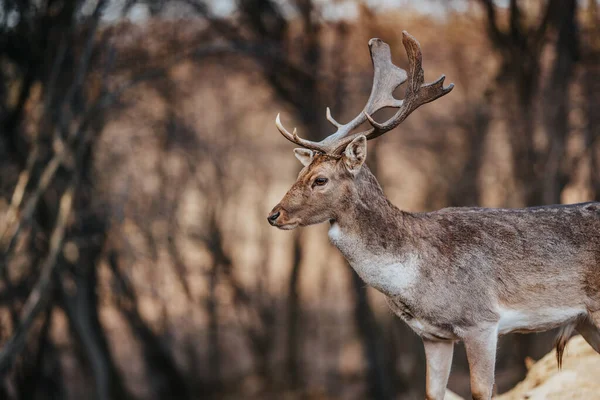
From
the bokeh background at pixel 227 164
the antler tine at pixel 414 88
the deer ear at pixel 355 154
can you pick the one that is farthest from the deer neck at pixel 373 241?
the bokeh background at pixel 227 164

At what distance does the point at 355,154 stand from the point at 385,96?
1036 millimetres

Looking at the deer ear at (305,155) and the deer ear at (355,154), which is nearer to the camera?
the deer ear at (355,154)

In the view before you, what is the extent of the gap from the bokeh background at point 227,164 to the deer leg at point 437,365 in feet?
14.2

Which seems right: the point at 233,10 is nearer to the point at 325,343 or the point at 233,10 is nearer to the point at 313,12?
the point at 313,12

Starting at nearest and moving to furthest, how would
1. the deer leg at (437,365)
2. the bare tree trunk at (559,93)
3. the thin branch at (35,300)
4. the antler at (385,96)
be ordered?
the antler at (385,96) → the deer leg at (437,365) → the thin branch at (35,300) → the bare tree trunk at (559,93)

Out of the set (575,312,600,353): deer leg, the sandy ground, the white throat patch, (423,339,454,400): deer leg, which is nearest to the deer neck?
the white throat patch

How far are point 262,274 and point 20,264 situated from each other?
9.34 meters

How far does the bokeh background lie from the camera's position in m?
14.2

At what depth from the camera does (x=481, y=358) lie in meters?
7.08

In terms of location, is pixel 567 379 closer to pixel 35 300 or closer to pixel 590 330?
pixel 590 330

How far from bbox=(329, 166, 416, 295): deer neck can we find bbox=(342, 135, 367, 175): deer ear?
0.14 meters

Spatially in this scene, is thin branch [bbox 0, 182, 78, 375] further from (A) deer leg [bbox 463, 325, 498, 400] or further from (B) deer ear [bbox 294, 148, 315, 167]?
(A) deer leg [bbox 463, 325, 498, 400]

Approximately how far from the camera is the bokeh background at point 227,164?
1422 cm

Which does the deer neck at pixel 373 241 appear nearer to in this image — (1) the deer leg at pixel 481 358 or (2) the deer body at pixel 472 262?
(2) the deer body at pixel 472 262
